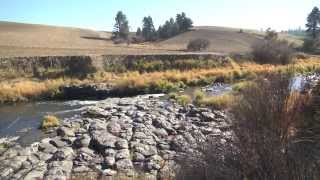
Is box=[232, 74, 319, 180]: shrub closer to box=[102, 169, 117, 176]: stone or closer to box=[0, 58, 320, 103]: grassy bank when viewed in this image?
box=[102, 169, 117, 176]: stone

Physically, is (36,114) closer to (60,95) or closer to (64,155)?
(60,95)

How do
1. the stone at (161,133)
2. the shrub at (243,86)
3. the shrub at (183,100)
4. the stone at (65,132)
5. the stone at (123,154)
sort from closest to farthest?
the shrub at (243,86) → the stone at (123,154) → the stone at (161,133) → the stone at (65,132) → the shrub at (183,100)

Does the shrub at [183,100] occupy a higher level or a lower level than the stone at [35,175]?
higher

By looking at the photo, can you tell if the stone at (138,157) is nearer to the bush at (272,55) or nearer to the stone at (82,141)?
the stone at (82,141)

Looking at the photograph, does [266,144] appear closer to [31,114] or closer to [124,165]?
[124,165]

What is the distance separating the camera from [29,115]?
99.5ft

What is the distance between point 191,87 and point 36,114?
56.5 ft

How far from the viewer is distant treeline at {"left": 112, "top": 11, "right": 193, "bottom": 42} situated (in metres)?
118

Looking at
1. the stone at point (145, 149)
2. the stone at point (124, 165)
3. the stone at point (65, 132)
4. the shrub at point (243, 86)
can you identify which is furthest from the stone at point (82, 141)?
the shrub at point (243, 86)

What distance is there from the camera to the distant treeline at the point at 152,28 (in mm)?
117688

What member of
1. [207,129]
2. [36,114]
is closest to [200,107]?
[207,129]

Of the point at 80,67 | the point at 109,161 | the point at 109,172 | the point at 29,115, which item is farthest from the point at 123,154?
the point at 80,67

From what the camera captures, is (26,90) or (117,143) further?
(26,90)

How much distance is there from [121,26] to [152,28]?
17456 millimetres
